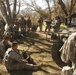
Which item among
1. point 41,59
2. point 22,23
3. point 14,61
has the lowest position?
point 41,59

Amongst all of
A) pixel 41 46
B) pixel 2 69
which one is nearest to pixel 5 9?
pixel 41 46

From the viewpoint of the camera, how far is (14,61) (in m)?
8.67

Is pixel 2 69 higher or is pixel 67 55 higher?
pixel 67 55

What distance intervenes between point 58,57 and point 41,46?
11.8ft

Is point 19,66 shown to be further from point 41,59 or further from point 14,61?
point 41,59

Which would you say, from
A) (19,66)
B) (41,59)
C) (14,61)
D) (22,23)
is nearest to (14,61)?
(14,61)

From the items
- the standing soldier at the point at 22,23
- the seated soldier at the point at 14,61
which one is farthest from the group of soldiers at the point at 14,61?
the standing soldier at the point at 22,23

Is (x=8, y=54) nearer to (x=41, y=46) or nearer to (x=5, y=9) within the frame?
(x=41, y=46)

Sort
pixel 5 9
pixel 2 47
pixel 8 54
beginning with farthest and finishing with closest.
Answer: pixel 5 9
pixel 2 47
pixel 8 54

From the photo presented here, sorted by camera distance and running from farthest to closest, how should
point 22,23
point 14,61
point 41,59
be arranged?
point 22,23
point 41,59
point 14,61

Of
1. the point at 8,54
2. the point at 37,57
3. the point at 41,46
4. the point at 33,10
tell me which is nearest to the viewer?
the point at 8,54

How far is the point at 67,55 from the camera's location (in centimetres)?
502

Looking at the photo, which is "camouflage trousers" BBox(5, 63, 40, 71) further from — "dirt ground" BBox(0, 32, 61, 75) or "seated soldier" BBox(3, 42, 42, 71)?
"dirt ground" BBox(0, 32, 61, 75)

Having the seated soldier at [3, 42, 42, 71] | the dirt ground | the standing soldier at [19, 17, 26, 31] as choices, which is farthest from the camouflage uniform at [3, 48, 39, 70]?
the standing soldier at [19, 17, 26, 31]
